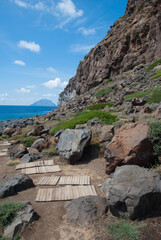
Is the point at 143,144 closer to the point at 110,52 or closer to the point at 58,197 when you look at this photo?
the point at 58,197

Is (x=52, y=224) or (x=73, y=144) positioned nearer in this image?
(x=52, y=224)

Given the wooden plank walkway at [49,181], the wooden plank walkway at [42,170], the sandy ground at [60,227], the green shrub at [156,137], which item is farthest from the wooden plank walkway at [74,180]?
the green shrub at [156,137]

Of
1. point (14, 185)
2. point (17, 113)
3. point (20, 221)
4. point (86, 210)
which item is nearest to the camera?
point (20, 221)

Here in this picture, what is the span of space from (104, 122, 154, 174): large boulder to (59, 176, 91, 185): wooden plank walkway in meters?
0.88

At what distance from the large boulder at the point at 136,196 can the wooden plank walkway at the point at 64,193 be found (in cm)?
134

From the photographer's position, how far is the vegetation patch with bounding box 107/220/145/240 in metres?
3.26

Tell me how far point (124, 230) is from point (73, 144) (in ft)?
16.2

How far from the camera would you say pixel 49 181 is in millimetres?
6109

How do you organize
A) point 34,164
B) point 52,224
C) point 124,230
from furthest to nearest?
point 34,164 → point 52,224 → point 124,230

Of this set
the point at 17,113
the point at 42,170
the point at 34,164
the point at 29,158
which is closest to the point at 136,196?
the point at 42,170

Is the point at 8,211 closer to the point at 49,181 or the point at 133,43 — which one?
the point at 49,181

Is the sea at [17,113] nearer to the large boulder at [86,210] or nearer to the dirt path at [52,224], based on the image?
the dirt path at [52,224]

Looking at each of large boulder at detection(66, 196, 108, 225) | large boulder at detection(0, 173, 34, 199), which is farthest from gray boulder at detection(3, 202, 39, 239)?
large boulder at detection(0, 173, 34, 199)

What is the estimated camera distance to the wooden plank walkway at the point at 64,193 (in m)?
4.94
